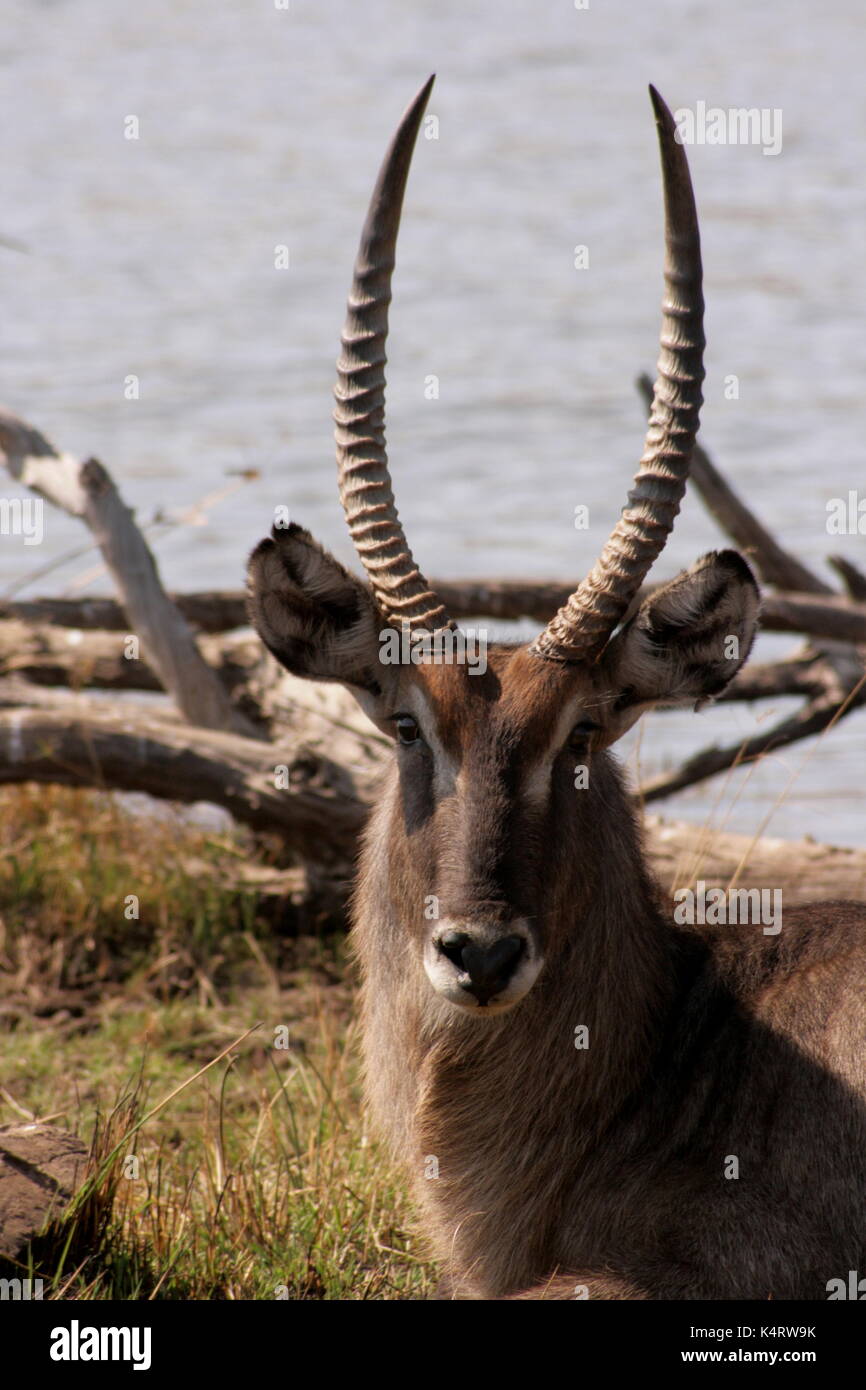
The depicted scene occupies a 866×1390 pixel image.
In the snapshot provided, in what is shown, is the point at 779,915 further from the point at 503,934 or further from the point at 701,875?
the point at 701,875

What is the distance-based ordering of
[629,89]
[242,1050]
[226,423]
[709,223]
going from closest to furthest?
[242,1050], [226,423], [709,223], [629,89]

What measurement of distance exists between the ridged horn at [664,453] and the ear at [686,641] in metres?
0.11

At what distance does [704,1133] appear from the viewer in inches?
192

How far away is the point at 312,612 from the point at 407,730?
50cm

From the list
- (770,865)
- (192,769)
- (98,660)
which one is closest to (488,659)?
(770,865)

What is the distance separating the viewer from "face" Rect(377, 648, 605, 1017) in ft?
14.5

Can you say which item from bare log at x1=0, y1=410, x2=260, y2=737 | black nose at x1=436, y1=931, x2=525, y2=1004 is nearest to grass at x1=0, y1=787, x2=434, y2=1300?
bare log at x1=0, y1=410, x2=260, y2=737

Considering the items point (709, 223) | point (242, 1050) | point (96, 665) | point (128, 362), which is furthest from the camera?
point (709, 223)

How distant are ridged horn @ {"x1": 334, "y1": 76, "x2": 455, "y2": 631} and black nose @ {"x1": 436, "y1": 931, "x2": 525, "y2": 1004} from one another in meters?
1.02

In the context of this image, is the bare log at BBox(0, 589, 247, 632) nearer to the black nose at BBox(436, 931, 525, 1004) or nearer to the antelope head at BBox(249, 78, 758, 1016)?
the antelope head at BBox(249, 78, 758, 1016)

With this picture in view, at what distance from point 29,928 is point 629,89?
75.8ft

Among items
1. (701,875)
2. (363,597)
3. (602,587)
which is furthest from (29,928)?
(602,587)

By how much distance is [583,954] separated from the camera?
504 centimetres

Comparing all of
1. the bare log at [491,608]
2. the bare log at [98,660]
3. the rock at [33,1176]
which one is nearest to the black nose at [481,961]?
the rock at [33,1176]
